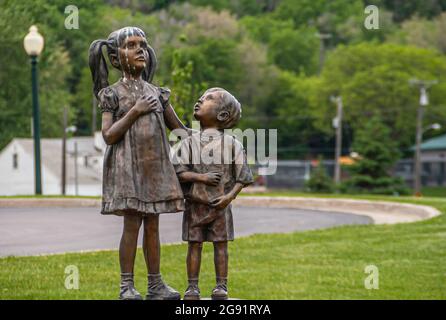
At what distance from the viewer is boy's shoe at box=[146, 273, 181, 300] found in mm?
6645

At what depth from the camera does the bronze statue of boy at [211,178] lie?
6551 millimetres

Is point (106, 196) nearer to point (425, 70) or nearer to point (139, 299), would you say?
point (139, 299)

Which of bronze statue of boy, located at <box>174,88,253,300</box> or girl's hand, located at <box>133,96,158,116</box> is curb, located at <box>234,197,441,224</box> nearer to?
bronze statue of boy, located at <box>174,88,253,300</box>

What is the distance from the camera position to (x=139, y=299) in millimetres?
6453

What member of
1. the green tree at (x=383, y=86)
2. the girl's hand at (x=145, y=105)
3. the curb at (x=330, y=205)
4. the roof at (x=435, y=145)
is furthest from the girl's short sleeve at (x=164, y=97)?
the roof at (x=435, y=145)

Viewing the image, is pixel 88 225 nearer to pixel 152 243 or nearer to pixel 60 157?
pixel 152 243

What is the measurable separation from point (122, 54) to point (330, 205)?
16.5m

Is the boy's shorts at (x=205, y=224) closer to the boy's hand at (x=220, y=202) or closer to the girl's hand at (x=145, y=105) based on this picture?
the boy's hand at (x=220, y=202)

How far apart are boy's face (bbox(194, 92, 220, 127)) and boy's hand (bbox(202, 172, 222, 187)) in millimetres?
421

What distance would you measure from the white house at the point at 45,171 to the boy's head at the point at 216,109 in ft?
117

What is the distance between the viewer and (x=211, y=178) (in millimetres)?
6504
